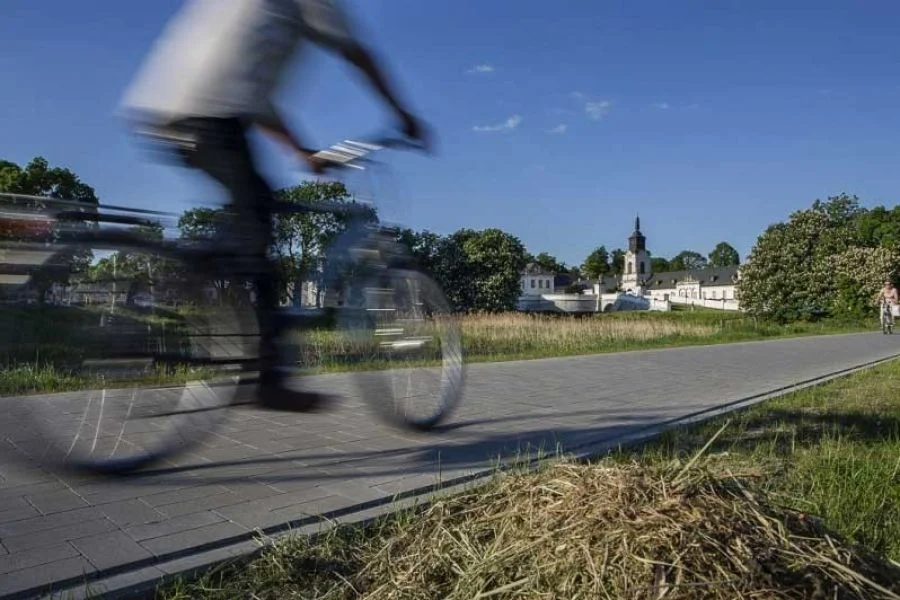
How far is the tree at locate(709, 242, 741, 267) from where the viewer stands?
486ft

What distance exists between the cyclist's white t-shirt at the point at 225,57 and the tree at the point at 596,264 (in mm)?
150953

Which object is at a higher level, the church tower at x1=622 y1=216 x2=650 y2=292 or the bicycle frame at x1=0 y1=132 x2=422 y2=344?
the church tower at x1=622 y1=216 x2=650 y2=292

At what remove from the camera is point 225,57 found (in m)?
2.86

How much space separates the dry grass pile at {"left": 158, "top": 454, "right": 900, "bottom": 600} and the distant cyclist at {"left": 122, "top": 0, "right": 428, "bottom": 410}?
1516mm

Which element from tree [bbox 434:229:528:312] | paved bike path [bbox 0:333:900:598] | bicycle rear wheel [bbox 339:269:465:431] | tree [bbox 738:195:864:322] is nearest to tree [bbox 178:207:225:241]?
paved bike path [bbox 0:333:900:598]

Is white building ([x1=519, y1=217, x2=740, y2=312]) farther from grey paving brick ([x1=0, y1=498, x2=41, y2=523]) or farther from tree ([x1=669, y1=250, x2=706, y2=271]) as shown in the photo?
grey paving brick ([x1=0, y1=498, x2=41, y2=523])

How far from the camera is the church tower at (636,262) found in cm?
13850

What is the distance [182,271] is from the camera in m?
3.22

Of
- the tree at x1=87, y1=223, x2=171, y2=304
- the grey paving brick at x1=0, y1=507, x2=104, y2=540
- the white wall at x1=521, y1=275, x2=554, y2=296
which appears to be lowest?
the grey paving brick at x1=0, y1=507, x2=104, y2=540

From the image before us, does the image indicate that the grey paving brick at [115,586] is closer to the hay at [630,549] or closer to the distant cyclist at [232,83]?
the hay at [630,549]

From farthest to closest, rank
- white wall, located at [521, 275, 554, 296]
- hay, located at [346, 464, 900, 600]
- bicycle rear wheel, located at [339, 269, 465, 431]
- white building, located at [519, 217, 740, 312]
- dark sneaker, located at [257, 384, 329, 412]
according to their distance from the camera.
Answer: white wall, located at [521, 275, 554, 296]
white building, located at [519, 217, 740, 312]
bicycle rear wheel, located at [339, 269, 465, 431]
dark sneaker, located at [257, 384, 329, 412]
hay, located at [346, 464, 900, 600]

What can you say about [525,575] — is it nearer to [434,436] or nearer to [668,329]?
[434,436]

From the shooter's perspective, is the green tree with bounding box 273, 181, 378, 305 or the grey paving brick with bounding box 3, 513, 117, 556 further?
the green tree with bounding box 273, 181, 378, 305

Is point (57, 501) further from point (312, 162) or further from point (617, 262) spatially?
point (617, 262)
